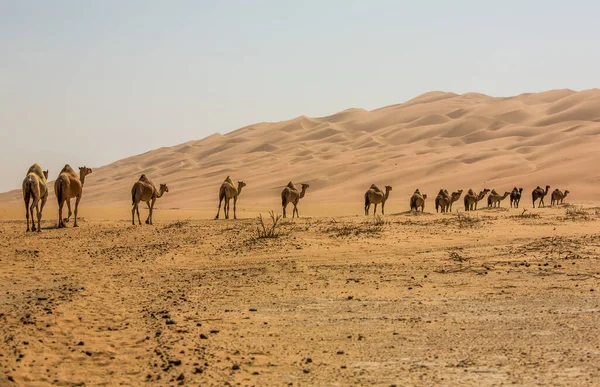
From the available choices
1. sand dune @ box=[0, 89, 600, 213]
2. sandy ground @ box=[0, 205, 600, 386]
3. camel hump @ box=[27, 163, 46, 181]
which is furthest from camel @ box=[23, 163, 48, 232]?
sand dune @ box=[0, 89, 600, 213]

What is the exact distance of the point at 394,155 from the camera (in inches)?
2835

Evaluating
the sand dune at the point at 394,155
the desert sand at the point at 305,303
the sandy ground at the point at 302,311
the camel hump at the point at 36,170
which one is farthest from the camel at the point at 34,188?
the sand dune at the point at 394,155

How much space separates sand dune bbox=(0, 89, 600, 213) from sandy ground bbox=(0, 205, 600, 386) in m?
25.0

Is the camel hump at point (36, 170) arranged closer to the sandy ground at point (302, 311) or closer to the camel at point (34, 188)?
the camel at point (34, 188)

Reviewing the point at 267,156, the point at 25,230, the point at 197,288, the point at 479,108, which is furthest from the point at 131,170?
the point at 197,288

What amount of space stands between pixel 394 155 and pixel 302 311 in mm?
64517

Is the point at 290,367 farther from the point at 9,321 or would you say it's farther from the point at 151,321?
the point at 9,321

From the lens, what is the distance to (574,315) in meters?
8.00

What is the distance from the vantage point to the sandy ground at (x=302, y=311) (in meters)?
6.07

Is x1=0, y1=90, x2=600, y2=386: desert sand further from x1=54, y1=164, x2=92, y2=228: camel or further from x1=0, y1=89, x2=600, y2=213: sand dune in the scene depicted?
x1=0, y1=89, x2=600, y2=213: sand dune

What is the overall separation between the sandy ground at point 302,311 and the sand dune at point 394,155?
81.9ft

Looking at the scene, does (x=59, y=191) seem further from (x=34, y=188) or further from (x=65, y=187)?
(x=34, y=188)

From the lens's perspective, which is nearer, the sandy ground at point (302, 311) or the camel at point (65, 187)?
the sandy ground at point (302, 311)

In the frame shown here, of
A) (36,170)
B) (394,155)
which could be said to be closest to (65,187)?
(36,170)
